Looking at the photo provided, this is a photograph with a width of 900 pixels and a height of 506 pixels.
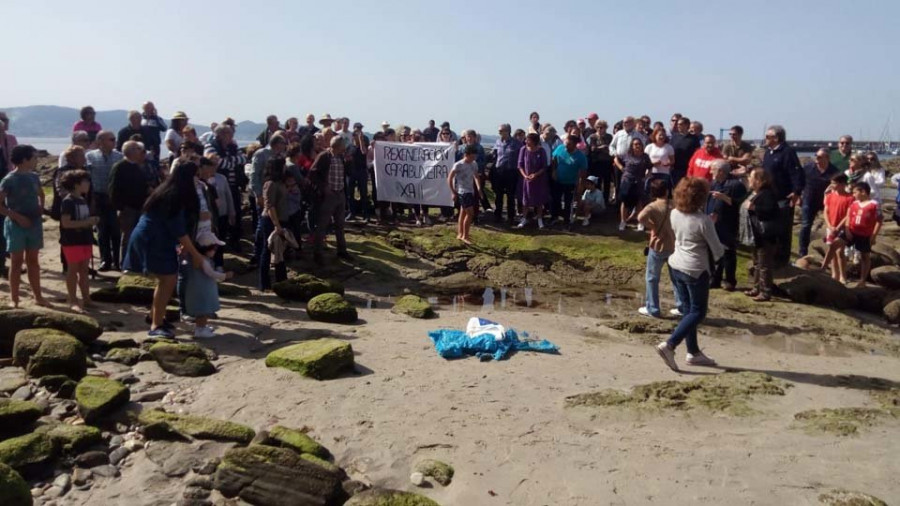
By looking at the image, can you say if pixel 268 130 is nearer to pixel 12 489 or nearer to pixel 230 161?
pixel 230 161

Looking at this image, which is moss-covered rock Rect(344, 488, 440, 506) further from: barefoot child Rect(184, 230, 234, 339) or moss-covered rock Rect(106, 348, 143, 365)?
barefoot child Rect(184, 230, 234, 339)

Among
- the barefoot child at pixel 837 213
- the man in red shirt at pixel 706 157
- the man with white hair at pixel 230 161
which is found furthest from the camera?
the man in red shirt at pixel 706 157

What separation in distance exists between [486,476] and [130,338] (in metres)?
5.09

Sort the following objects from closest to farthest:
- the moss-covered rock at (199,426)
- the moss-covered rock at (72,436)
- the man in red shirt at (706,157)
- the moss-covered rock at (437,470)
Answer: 1. the moss-covered rock at (437,470)
2. the moss-covered rock at (72,436)
3. the moss-covered rock at (199,426)
4. the man in red shirt at (706,157)

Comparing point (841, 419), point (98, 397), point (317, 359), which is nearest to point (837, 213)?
point (841, 419)

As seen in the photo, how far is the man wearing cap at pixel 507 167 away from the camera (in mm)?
15430

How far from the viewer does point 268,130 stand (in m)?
14.4

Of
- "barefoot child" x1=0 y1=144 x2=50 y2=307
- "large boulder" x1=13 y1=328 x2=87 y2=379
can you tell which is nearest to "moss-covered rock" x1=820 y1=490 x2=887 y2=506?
"large boulder" x1=13 y1=328 x2=87 y2=379

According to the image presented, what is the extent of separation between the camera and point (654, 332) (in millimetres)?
9766

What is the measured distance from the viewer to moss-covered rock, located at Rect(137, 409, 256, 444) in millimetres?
6230

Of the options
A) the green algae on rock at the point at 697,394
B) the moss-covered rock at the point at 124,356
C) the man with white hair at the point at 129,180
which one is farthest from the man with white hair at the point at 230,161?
the green algae on rock at the point at 697,394

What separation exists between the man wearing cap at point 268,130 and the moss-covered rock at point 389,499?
33.0 feet

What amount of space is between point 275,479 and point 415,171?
37.2 feet

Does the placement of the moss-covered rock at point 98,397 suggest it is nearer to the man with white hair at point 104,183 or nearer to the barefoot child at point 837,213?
the man with white hair at point 104,183
